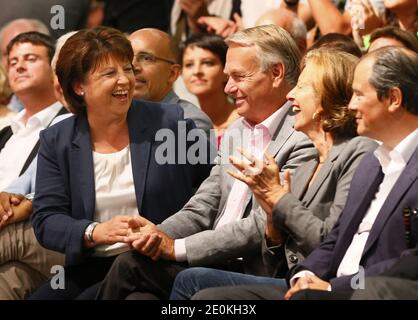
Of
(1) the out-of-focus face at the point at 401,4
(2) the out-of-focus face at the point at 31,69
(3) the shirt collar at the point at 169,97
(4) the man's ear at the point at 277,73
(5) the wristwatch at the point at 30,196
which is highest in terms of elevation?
(1) the out-of-focus face at the point at 401,4

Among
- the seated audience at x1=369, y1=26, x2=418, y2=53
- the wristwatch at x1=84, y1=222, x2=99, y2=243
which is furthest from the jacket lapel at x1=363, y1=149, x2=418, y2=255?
the wristwatch at x1=84, y1=222, x2=99, y2=243

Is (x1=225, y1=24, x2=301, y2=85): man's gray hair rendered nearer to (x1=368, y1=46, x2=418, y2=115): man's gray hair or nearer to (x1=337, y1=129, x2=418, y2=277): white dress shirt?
(x1=368, y1=46, x2=418, y2=115): man's gray hair

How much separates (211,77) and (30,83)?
1005 mm

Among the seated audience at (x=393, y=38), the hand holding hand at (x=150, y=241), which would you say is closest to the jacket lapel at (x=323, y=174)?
the hand holding hand at (x=150, y=241)

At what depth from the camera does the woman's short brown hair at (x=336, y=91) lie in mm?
4469

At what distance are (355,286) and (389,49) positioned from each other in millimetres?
889

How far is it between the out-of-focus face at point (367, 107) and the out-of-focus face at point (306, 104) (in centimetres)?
27

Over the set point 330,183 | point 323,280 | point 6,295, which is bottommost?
point 6,295

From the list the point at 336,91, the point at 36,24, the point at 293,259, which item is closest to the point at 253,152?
the point at 336,91

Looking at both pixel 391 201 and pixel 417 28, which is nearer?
pixel 391 201

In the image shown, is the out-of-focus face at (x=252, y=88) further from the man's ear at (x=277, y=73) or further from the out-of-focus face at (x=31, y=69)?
the out-of-focus face at (x=31, y=69)

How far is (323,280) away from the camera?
4.20 meters
